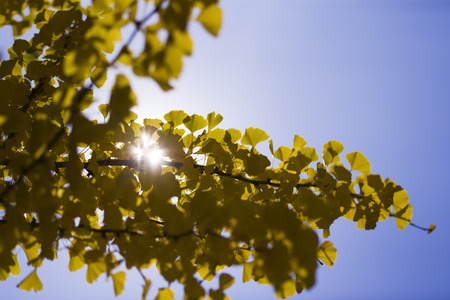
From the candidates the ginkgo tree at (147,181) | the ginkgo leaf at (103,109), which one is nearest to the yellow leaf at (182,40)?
the ginkgo tree at (147,181)

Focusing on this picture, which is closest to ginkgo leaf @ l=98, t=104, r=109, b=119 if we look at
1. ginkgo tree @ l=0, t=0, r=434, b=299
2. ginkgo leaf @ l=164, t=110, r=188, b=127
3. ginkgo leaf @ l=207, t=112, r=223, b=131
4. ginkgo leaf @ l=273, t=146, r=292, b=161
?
ginkgo tree @ l=0, t=0, r=434, b=299

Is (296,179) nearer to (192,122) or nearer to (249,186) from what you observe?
(249,186)

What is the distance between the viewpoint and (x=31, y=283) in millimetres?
1058

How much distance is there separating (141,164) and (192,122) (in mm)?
289

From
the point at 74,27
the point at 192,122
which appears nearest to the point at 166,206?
the point at 192,122

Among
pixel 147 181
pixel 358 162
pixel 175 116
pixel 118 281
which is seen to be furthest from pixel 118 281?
pixel 358 162

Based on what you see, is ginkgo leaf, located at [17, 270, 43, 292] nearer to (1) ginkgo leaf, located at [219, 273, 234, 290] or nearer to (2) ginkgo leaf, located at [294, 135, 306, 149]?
(1) ginkgo leaf, located at [219, 273, 234, 290]

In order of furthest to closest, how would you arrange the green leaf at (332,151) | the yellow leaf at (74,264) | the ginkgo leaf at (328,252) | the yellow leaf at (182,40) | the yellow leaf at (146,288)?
the green leaf at (332,151), the ginkgo leaf at (328,252), the yellow leaf at (74,264), the yellow leaf at (146,288), the yellow leaf at (182,40)

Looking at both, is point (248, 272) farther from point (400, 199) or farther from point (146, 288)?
point (400, 199)

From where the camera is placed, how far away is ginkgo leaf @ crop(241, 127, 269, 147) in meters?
1.36

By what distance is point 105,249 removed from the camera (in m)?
0.85

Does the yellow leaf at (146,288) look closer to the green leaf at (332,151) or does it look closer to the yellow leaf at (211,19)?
the yellow leaf at (211,19)

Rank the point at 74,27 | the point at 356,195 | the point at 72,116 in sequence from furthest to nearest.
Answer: the point at 356,195 < the point at 74,27 < the point at 72,116

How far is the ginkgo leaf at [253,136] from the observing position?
1.36 meters
